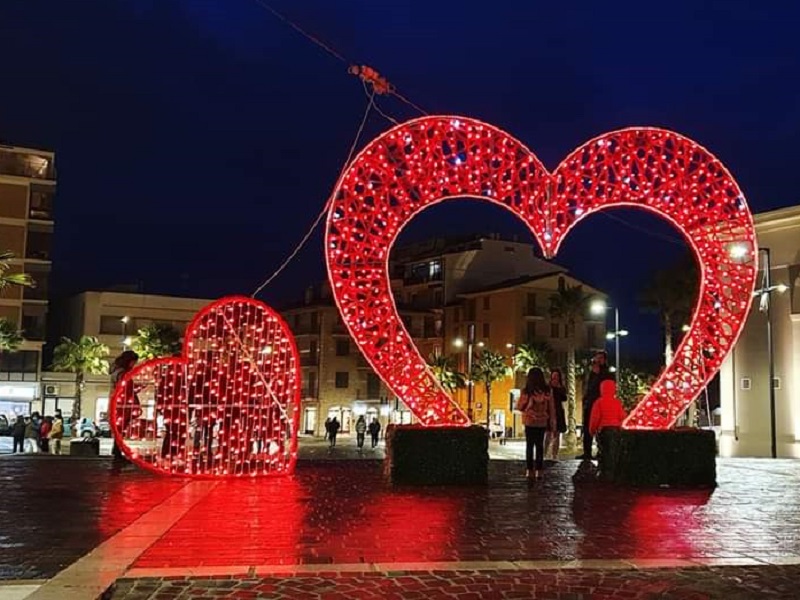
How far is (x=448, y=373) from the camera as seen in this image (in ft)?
224

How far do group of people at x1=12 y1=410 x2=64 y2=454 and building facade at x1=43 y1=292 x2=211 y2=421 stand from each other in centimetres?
3103

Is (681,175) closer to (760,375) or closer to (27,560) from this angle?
(27,560)

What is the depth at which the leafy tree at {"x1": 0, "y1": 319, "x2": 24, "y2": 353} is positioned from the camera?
51019mm

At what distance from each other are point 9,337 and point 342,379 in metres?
29.6

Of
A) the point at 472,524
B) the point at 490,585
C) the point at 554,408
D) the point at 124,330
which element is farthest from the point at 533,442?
the point at 124,330

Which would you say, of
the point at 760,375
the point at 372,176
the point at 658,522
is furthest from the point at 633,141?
the point at 760,375

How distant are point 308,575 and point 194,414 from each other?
6.87 m

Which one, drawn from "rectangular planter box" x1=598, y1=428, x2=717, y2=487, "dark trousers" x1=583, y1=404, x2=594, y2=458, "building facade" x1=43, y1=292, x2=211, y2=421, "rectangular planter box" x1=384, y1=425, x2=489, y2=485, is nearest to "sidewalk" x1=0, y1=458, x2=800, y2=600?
"rectangular planter box" x1=384, y1=425, x2=489, y2=485

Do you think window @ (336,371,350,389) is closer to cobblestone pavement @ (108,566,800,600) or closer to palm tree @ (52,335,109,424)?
palm tree @ (52,335,109,424)

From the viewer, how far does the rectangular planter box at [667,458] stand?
12141mm

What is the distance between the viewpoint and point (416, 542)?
7613 millimetres

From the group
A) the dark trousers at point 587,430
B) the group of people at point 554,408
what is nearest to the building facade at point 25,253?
the dark trousers at point 587,430

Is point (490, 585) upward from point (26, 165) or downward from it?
downward

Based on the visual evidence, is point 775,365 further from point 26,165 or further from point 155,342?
point 26,165
